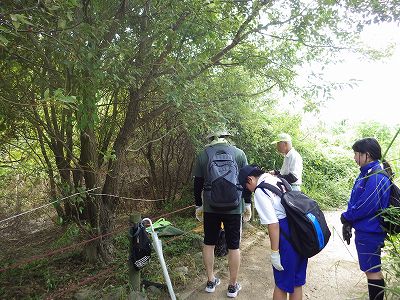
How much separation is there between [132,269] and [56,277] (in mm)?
1719

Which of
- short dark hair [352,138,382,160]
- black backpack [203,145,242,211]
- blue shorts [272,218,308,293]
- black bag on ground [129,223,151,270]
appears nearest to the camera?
blue shorts [272,218,308,293]

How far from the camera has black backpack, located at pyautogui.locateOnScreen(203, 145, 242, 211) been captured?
320 cm

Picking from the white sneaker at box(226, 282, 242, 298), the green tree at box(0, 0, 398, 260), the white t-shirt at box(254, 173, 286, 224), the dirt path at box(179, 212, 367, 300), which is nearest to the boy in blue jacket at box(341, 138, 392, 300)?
the dirt path at box(179, 212, 367, 300)

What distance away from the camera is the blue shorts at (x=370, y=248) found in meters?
2.76

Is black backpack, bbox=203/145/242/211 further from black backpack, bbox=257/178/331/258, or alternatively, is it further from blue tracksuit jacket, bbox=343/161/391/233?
blue tracksuit jacket, bbox=343/161/391/233

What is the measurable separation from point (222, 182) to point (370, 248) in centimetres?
144

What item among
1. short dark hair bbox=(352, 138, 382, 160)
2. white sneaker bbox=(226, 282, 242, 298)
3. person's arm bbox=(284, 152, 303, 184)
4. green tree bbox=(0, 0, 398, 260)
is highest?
green tree bbox=(0, 0, 398, 260)

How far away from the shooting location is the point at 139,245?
9.82ft

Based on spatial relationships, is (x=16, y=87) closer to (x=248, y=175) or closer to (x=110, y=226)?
(x=110, y=226)

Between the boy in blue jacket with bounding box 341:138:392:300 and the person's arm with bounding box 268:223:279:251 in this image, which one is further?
the boy in blue jacket with bounding box 341:138:392:300

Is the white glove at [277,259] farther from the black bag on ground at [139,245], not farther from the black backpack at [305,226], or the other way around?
the black bag on ground at [139,245]

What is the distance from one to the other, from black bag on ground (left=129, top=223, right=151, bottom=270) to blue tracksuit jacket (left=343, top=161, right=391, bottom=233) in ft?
6.31

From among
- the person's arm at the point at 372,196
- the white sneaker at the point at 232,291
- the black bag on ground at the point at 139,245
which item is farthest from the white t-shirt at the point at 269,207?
the white sneaker at the point at 232,291

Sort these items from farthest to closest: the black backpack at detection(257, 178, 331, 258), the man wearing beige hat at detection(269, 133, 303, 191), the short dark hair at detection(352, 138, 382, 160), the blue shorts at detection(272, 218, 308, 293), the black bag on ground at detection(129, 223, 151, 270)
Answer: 1. the man wearing beige hat at detection(269, 133, 303, 191)
2. the black bag on ground at detection(129, 223, 151, 270)
3. the short dark hair at detection(352, 138, 382, 160)
4. the blue shorts at detection(272, 218, 308, 293)
5. the black backpack at detection(257, 178, 331, 258)
